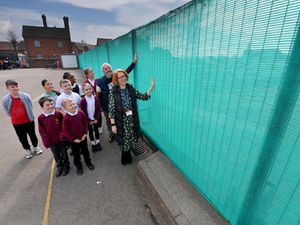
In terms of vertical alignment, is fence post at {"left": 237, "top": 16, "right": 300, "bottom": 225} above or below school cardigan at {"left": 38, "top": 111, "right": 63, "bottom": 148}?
above

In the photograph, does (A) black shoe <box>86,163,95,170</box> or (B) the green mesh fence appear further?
(A) black shoe <box>86,163,95,170</box>

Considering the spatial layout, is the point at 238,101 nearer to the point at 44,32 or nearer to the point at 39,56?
the point at 39,56

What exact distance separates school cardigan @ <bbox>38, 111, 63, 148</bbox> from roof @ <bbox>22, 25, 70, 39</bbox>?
48921 millimetres

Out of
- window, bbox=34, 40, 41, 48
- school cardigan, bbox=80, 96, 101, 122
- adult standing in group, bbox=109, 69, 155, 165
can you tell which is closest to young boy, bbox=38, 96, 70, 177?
school cardigan, bbox=80, 96, 101, 122

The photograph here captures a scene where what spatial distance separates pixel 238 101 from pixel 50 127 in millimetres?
2877

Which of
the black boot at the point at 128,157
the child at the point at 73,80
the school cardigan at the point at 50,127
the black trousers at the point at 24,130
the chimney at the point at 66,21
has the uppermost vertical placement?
the chimney at the point at 66,21

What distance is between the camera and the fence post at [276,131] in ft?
3.42

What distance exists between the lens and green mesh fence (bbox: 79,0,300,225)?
1.11 metres

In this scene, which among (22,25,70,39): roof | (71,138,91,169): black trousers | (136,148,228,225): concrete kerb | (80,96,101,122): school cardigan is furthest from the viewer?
(22,25,70,39): roof

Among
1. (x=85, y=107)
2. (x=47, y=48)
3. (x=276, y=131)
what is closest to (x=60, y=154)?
(x=85, y=107)

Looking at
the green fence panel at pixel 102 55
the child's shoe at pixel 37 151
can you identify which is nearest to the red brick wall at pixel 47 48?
the green fence panel at pixel 102 55

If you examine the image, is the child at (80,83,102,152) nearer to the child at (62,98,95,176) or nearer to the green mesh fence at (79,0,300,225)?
the child at (62,98,95,176)

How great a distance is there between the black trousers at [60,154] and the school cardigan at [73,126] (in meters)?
0.46

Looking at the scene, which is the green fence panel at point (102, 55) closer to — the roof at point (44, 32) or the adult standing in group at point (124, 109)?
the adult standing in group at point (124, 109)
